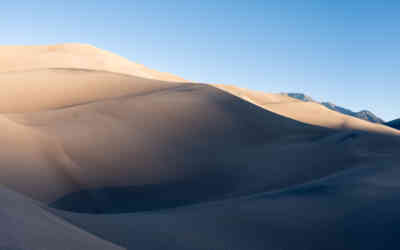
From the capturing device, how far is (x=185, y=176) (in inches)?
396

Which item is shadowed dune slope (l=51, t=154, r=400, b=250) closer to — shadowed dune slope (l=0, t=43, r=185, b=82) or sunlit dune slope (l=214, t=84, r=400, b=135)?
sunlit dune slope (l=214, t=84, r=400, b=135)

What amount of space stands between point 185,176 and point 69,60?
99.8 feet

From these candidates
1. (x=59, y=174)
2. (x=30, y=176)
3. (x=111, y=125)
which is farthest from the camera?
(x=111, y=125)

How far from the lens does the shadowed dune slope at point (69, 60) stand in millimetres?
34094

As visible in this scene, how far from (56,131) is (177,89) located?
8.38 metres

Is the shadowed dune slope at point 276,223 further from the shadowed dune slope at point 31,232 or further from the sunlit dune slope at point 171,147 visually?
the sunlit dune slope at point 171,147

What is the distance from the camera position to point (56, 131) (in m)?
10.2

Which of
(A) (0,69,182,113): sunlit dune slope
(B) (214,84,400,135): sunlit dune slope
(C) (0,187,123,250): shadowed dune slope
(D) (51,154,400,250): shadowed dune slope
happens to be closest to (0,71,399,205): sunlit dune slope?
(D) (51,154,400,250): shadowed dune slope

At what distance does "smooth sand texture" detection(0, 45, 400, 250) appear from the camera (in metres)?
5.13

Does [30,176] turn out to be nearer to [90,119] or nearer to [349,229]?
[90,119]

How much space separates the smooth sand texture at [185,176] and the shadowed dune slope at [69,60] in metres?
17.2

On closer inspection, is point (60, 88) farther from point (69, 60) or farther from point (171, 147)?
point (69, 60)

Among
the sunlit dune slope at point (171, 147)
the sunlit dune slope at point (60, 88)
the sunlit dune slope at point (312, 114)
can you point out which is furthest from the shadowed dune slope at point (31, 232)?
the sunlit dune slope at point (312, 114)

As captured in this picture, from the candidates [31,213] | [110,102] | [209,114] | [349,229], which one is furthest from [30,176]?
[209,114]
